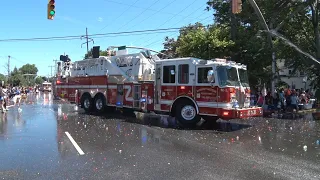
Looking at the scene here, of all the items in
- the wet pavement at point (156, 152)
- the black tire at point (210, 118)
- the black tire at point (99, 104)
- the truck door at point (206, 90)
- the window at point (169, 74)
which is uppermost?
the window at point (169, 74)

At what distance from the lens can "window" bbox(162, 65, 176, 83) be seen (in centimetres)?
1291

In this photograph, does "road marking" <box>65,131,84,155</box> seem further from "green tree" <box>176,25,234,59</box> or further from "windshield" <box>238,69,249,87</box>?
"green tree" <box>176,25,234,59</box>

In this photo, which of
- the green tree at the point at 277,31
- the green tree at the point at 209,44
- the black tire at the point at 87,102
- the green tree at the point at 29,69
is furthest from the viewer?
the green tree at the point at 29,69

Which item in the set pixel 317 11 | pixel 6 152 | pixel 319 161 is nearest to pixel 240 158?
pixel 319 161

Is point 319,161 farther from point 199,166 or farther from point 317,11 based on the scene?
point 317,11

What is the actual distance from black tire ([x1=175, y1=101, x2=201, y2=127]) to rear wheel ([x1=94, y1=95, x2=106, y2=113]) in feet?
16.9

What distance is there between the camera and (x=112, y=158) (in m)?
7.21

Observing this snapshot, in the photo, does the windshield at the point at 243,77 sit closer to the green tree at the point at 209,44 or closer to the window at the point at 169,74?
the window at the point at 169,74

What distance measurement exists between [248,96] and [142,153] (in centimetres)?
623

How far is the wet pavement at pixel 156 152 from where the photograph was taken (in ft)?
20.0

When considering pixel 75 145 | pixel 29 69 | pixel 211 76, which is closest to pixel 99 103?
pixel 211 76

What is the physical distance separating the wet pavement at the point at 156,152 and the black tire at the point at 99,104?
438 cm

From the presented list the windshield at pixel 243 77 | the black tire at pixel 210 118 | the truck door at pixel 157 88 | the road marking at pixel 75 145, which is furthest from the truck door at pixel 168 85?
the road marking at pixel 75 145

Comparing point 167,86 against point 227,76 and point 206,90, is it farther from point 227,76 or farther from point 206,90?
point 227,76
